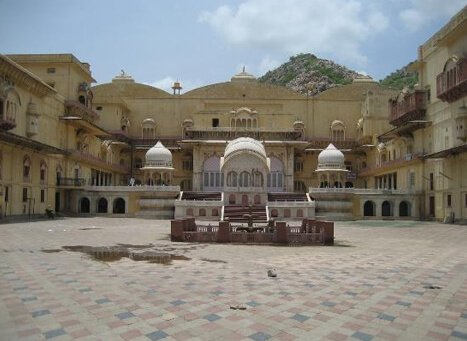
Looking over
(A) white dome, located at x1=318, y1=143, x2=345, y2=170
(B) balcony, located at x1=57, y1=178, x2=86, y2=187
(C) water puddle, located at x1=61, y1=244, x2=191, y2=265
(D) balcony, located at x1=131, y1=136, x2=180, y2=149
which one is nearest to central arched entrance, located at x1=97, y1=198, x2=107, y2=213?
(B) balcony, located at x1=57, y1=178, x2=86, y2=187

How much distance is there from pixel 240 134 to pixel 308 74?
71293 mm

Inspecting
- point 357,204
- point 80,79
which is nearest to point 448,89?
point 357,204

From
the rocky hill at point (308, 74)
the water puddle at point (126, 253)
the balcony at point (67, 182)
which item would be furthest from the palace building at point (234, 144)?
the rocky hill at point (308, 74)

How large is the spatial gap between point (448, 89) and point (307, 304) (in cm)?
2956

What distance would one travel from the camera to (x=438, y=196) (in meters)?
36.1

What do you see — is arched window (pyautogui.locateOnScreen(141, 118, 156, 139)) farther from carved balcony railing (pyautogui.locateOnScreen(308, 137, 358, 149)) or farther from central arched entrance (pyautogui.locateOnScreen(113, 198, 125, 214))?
carved balcony railing (pyautogui.locateOnScreen(308, 137, 358, 149))

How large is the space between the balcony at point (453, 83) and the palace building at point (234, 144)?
0.16 metres

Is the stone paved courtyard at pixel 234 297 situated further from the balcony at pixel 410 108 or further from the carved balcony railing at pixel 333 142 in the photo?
the carved balcony railing at pixel 333 142

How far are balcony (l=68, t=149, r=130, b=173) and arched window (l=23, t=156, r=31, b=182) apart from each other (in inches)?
231

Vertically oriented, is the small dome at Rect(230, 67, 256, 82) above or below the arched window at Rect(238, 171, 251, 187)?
above

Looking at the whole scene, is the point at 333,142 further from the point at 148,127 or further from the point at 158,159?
the point at 148,127

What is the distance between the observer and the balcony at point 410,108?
3891 cm

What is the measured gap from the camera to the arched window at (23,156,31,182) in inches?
1326

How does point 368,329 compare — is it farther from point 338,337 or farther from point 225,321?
point 225,321
